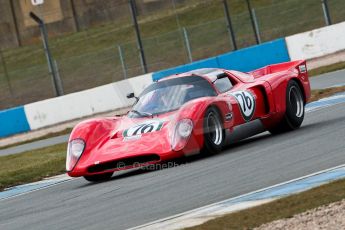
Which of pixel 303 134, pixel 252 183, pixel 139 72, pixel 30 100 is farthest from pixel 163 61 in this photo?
pixel 252 183

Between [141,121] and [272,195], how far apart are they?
13.8ft

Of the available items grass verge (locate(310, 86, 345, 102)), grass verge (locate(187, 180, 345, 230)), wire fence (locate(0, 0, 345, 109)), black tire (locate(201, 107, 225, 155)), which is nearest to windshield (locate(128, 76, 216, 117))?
black tire (locate(201, 107, 225, 155))

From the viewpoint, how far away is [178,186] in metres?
10.5

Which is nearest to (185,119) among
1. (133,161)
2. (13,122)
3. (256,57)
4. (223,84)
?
(133,161)

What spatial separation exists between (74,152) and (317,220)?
5833mm

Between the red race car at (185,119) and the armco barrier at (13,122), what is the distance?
493 inches

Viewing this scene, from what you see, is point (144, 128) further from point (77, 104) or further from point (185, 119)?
point (77, 104)

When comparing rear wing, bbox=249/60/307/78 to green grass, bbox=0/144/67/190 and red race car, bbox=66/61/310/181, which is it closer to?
red race car, bbox=66/61/310/181

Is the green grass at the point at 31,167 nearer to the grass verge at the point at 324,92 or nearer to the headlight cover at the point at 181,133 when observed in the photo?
the headlight cover at the point at 181,133

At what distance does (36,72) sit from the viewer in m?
30.0

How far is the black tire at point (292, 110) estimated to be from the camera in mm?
13758

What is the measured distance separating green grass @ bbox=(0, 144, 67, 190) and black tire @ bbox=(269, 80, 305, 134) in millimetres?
3485

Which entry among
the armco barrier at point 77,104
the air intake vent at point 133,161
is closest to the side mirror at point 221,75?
the air intake vent at point 133,161

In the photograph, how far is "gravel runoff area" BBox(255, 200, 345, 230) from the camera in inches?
275
